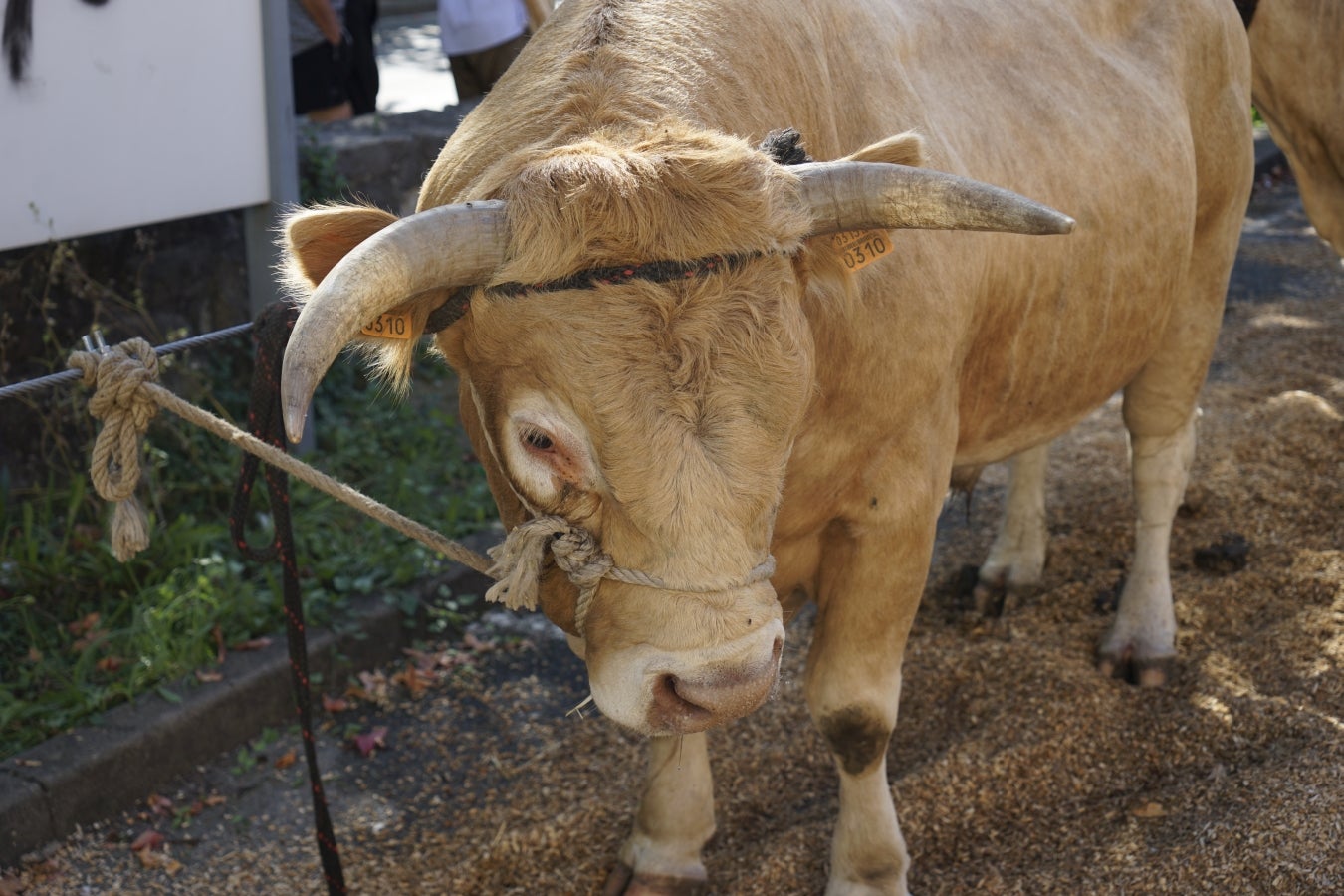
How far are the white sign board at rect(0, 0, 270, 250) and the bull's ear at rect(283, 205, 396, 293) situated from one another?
2215mm

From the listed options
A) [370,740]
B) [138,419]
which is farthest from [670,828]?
[138,419]

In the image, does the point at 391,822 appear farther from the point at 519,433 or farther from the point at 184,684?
the point at 519,433

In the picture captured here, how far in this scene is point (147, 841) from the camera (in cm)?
343

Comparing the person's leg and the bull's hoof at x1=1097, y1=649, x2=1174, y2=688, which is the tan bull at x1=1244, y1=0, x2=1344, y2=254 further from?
the person's leg

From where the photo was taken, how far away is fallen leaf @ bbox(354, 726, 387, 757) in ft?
12.8

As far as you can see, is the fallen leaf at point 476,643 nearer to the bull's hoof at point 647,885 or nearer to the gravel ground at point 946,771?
the gravel ground at point 946,771

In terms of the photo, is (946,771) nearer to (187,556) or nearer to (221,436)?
(221,436)

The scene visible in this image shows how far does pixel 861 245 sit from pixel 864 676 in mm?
1068

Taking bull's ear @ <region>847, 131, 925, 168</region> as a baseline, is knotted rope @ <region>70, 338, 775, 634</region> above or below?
below

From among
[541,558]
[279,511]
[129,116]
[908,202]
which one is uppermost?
[908,202]

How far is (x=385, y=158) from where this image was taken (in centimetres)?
591

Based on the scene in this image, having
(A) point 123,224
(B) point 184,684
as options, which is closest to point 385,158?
(A) point 123,224

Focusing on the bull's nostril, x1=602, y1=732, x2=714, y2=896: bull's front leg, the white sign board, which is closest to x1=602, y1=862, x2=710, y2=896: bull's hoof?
x1=602, y1=732, x2=714, y2=896: bull's front leg

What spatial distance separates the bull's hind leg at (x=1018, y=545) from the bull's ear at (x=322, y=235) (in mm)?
2808
